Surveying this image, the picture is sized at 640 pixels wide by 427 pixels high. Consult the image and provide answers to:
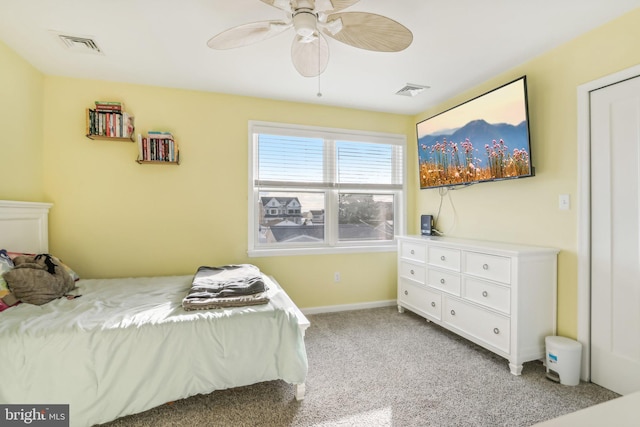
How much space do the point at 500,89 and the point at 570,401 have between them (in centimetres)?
223

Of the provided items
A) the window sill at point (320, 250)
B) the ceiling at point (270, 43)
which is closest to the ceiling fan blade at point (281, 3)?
the ceiling at point (270, 43)

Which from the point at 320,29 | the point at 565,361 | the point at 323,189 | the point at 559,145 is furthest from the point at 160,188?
the point at 565,361

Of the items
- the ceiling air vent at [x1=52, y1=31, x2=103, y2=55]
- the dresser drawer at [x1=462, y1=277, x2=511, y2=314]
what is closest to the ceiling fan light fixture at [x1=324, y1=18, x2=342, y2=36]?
the ceiling air vent at [x1=52, y1=31, x2=103, y2=55]

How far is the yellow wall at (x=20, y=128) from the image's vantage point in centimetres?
228

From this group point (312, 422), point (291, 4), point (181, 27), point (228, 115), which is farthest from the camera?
point (228, 115)

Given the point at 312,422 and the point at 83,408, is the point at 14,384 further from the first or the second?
the point at 312,422

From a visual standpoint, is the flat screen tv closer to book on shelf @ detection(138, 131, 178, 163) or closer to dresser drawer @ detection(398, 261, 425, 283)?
dresser drawer @ detection(398, 261, 425, 283)

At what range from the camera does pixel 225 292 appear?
2.08m

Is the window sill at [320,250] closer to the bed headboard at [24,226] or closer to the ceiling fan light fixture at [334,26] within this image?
the bed headboard at [24,226]

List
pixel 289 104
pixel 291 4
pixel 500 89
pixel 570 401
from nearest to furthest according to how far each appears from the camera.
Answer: pixel 291 4, pixel 570 401, pixel 500 89, pixel 289 104

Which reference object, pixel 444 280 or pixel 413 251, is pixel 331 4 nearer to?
pixel 444 280

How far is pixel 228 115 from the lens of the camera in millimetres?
3203

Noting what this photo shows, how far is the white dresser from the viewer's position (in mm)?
2178

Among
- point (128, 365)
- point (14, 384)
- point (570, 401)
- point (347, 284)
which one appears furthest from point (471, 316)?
point (14, 384)
